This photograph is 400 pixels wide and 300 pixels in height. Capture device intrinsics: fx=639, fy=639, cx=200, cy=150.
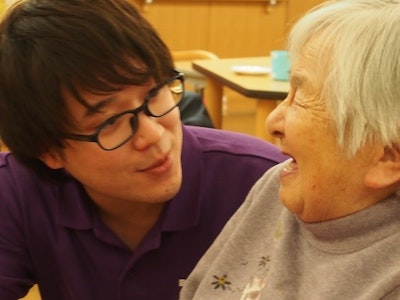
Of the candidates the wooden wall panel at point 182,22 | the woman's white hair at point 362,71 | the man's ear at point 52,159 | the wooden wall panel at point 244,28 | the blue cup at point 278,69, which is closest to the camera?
the woman's white hair at point 362,71

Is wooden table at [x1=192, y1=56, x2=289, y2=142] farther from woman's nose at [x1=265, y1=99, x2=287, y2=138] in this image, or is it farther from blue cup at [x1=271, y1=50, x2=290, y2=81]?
woman's nose at [x1=265, y1=99, x2=287, y2=138]

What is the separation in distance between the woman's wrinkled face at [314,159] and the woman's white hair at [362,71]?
0.7 inches

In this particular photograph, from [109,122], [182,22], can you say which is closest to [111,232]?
[109,122]

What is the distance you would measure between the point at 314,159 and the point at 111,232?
58cm

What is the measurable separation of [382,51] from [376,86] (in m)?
0.05

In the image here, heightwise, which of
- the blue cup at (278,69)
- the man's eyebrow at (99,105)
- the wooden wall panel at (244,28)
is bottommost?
the wooden wall panel at (244,28)

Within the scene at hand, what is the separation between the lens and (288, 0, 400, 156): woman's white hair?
849 mm

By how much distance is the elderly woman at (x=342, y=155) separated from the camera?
2.82 feet

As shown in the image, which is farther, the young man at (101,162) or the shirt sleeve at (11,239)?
the shirt sleeve at (11,239)

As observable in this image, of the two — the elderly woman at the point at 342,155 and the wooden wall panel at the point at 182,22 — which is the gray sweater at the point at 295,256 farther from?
the wooden wall panel at the point at 182,22

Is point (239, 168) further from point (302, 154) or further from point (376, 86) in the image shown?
point (376, 86)

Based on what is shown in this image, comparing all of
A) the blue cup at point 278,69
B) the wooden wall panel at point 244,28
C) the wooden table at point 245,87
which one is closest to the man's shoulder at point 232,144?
the wooden table at point 245,87

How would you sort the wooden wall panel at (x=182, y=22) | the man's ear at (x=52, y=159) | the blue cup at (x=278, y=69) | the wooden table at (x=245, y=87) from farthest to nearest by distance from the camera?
the wooden wall panel at (x=182, y=22), the blue cup at (x=278, y=69), the wooden table at (x=245, y=87), the man's ear at (x=52, y=159)

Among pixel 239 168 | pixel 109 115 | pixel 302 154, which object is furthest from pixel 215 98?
pixel 302 154
